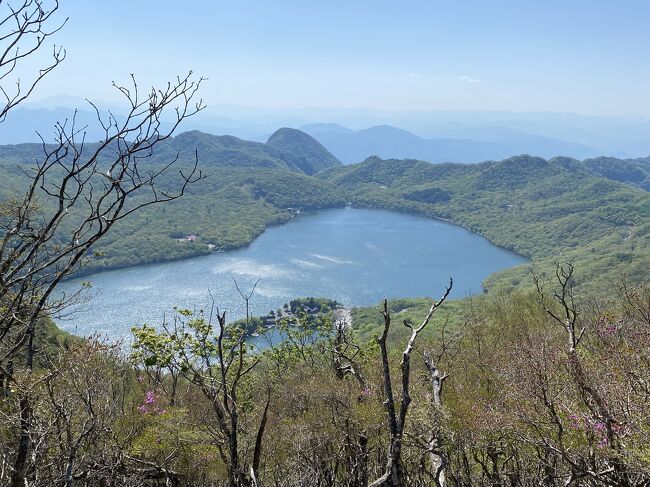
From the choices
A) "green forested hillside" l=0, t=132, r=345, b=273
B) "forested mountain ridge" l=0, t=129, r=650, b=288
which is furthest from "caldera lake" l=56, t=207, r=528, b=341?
"forested mountain ridge" l=0, t=129, r=650, b=288

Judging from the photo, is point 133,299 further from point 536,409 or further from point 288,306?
point 536,409

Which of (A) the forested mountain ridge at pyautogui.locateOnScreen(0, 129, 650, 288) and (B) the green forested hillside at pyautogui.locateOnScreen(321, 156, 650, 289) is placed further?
(A) the forested mountain ridge at pyautogui.locateOnScreen(0, 129, 650, 288)

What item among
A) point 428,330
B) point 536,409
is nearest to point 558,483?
point 536,409

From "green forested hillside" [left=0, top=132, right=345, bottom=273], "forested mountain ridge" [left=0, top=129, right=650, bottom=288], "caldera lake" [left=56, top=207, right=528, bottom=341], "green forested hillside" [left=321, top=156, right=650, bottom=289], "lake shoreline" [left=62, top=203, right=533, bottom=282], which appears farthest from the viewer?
"green forested hillside" [left=0, top=132, right=345, bottom=273]

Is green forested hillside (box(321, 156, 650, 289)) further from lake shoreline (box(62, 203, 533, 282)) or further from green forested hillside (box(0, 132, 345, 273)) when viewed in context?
green forested hillside (box(0, 132, 345, 273))

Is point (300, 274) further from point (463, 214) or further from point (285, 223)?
point (463, 214)
